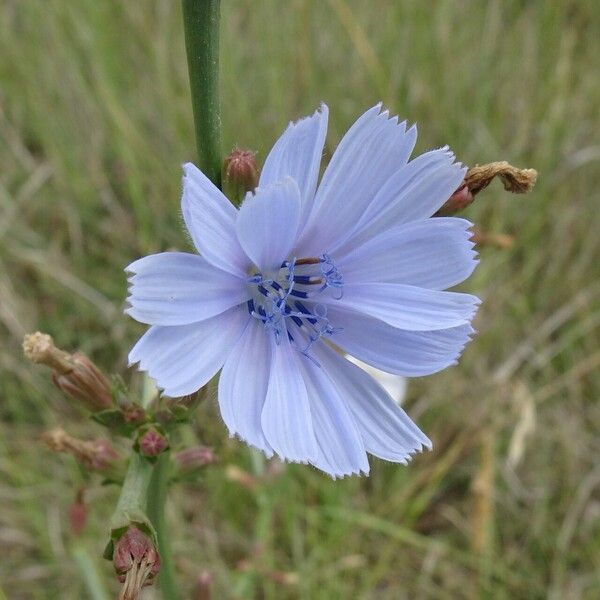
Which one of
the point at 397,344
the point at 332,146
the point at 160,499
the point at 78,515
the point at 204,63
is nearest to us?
the point at 204,63

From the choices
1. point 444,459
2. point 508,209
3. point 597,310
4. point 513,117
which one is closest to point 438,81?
point 513,117

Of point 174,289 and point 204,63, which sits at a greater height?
point 204,63

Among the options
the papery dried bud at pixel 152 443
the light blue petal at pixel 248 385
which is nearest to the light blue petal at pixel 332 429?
the light blue petal at pixel 248 385

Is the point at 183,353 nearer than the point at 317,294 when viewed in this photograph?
Yes

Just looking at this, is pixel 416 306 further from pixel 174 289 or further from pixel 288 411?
pixel 174 289

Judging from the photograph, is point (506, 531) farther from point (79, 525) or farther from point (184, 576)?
point (79, 525)

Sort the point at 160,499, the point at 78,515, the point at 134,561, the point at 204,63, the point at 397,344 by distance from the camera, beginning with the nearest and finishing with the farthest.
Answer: the point at 204,63 < the point at 134,561 < the point at 397,344 < the point at 160,499 < the point at 78,515

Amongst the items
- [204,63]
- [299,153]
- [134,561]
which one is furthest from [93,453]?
[204,63]

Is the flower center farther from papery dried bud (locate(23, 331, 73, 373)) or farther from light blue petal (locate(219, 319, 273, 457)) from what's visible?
papery dried bud (locate(23, 331, 73, 373))
